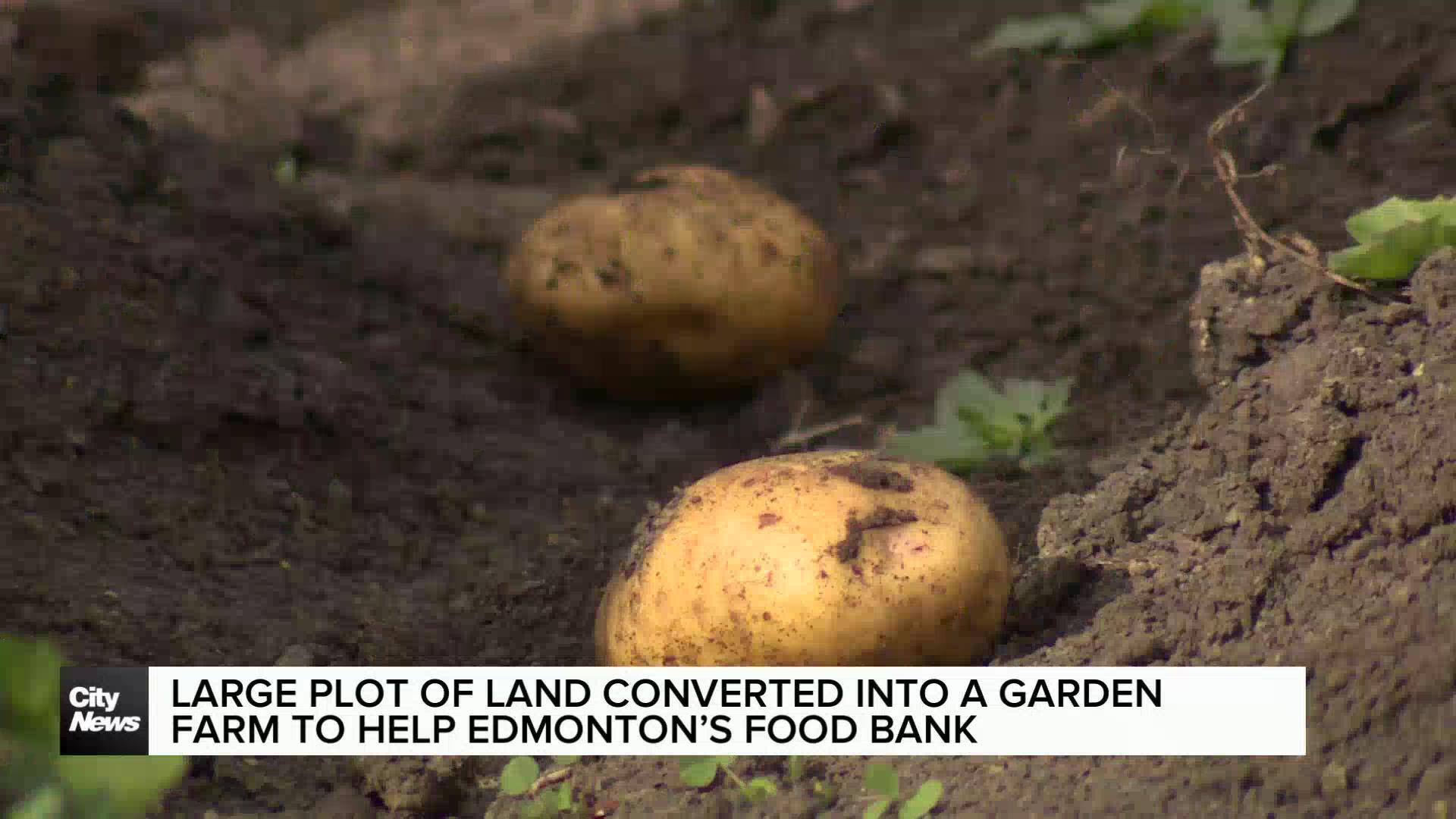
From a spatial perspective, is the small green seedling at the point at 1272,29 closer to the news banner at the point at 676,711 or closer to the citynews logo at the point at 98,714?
the news banner at the point at 676,711

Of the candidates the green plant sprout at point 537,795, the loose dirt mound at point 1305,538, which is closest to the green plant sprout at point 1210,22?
the loose dirt mound at point 1305,538

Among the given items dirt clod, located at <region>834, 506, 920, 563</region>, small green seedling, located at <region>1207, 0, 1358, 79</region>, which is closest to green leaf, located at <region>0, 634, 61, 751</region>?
dirt clod, located at <region>834, 506, 920, 563</region>

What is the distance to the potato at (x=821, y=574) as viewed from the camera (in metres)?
2.10

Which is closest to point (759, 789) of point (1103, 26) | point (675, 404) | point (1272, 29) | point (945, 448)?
point (945, 448)

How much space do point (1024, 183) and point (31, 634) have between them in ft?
8.25

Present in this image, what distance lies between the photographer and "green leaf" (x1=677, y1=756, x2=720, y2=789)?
77.9 inches

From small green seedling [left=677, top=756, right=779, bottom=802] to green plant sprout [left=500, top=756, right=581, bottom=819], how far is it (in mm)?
148

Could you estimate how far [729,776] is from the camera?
2035mm

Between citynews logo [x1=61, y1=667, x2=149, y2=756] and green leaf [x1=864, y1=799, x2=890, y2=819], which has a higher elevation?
citynews logo [x1=61, y1=667, x2=149, y2=756]

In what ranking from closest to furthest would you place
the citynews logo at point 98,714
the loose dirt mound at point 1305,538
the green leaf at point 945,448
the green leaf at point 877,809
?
the loose dirt mound at point 1305,538, the green leaf at point 877,809, the citynews logo at point 98,714, the green leaf at point 945,448

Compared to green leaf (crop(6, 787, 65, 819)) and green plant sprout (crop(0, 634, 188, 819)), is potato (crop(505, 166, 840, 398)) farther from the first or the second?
green leaf (crop(6, 787, 65, 819))

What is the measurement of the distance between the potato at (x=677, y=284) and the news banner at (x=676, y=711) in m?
1.31

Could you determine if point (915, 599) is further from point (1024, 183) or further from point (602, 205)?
point (1024, 183)

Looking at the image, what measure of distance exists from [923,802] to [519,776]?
0.52 metres
